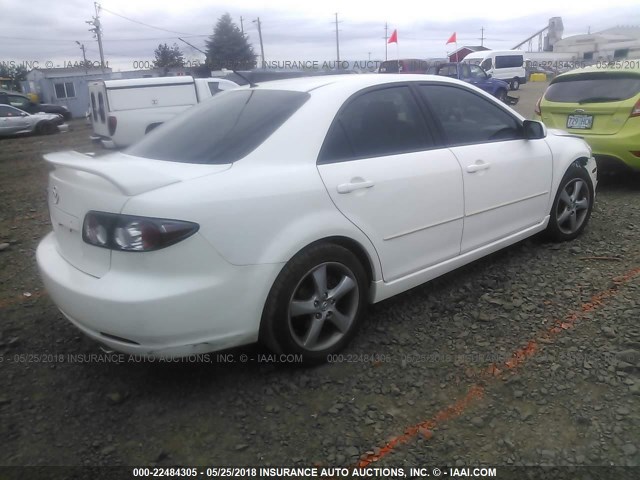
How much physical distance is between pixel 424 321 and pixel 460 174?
3.11 feet

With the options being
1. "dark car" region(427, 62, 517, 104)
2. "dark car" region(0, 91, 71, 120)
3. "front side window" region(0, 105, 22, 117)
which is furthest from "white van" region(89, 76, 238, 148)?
"dark car" region(427, 62, 517, 104)

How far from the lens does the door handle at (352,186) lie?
2838 mm

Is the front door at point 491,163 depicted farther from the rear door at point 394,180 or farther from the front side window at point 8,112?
the front side window at point 8,112

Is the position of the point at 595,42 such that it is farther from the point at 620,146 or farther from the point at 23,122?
the point at 620,146

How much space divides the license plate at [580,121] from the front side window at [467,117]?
2.69 metres

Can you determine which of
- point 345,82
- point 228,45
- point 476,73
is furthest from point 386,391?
point 228,45

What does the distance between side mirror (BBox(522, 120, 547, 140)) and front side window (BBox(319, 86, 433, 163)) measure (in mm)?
1066

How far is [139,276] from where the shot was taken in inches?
92.7

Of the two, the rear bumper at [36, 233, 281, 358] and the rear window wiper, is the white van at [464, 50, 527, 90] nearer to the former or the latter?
the rear window wiper

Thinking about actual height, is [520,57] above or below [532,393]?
above

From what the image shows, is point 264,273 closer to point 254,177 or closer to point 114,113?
point 254,177

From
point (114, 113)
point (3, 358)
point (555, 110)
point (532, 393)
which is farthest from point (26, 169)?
point (532, 393)

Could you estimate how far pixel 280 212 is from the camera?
2588mm

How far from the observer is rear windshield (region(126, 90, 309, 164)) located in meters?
2.79
